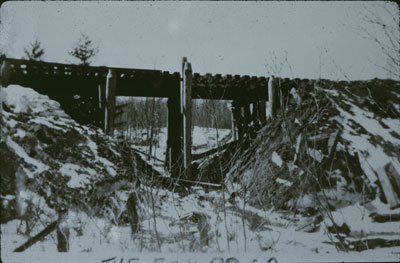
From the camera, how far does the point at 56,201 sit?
4.29m

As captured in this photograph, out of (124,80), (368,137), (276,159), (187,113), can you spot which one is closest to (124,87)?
(124,80)

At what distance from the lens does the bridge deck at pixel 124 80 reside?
742 centimetres

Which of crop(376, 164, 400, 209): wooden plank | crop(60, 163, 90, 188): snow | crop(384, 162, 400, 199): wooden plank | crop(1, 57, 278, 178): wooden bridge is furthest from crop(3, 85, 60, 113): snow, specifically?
crop(384, 162, 400, 199): wooden plank

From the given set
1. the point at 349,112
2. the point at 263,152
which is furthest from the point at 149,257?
the point at 349,112

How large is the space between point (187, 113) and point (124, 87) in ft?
7.49

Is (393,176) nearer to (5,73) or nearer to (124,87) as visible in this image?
(124,87)

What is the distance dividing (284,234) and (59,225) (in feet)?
9.91

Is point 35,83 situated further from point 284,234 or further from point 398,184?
point 398,184

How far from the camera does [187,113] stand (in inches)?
305

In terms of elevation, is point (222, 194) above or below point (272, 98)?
below

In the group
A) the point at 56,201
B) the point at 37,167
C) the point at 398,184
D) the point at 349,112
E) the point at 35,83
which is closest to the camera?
the point at 56,201

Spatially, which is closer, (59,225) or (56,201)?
(59,225)

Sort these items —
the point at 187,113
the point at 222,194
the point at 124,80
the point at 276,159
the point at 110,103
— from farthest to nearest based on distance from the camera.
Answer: the point at 124,80
the point at 187,113
the point at 110,103
the point at 276,159
the point at 222,194

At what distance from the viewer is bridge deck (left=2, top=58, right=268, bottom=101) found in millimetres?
7418
